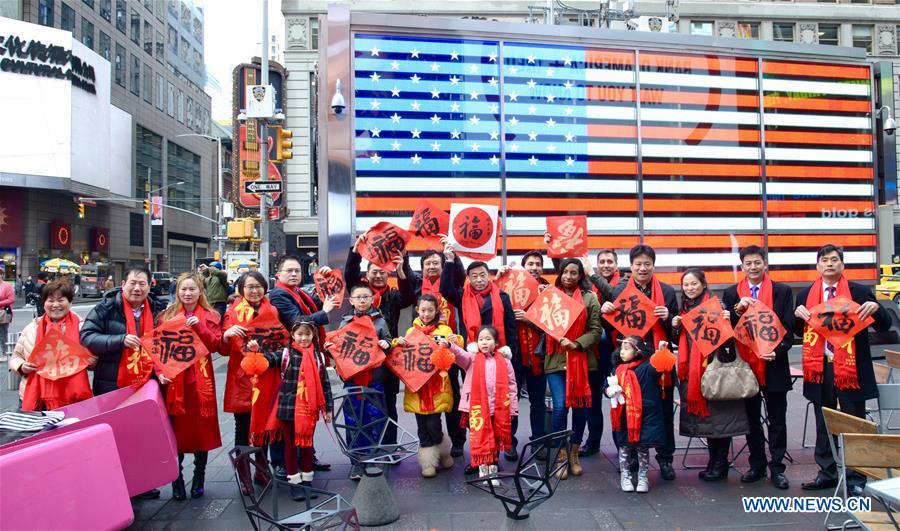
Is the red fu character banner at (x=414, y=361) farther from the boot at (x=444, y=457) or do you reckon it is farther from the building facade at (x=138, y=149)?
the building facade at (x=138, y=149)

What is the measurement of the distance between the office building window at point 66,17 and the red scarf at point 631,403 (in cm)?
4511

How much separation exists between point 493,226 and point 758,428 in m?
3.15

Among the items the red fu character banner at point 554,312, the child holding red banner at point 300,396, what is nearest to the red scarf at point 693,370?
the red fu character banner at point 554,312

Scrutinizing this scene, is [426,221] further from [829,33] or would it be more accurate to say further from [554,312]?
[829,33]

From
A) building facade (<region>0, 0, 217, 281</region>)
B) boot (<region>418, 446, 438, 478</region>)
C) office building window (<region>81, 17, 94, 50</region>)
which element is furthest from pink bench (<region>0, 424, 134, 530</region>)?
office building window (<region>81, 17, 94, 50</region>)

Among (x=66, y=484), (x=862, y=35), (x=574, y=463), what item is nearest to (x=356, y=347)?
(x=574, y=463)

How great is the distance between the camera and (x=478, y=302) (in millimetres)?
5500

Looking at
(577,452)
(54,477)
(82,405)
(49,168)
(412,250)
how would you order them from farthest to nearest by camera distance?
1. (49,168)
2. (412,250)
3. (577,452)
4. (82,405)
5. (54,477)

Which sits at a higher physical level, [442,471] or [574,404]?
[574,404]

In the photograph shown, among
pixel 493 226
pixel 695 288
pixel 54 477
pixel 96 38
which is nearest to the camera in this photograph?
pixel 54 477

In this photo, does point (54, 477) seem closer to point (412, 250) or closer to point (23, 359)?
point (23, 359)

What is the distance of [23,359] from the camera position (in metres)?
4.63

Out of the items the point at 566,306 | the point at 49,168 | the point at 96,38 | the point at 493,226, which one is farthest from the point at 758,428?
the point at 96,38

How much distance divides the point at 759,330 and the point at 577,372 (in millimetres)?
1482
